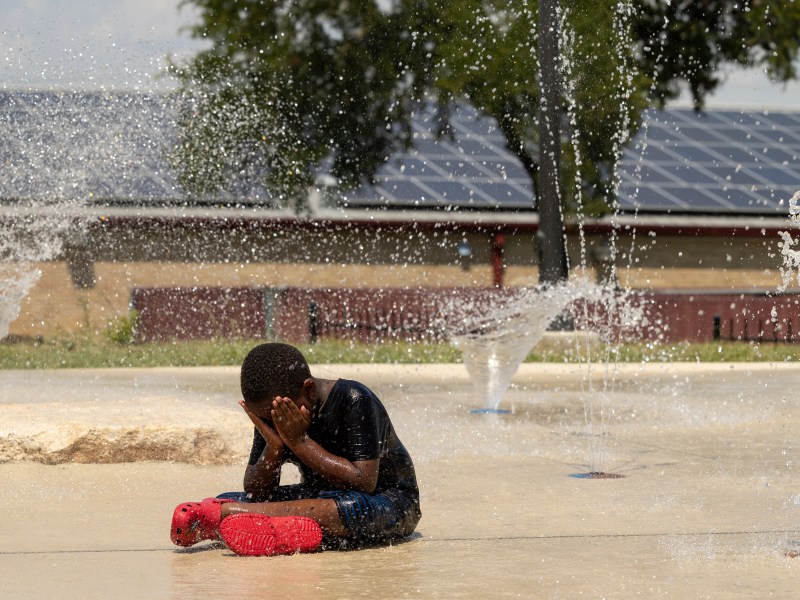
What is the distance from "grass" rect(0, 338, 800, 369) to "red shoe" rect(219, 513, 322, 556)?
403 inches

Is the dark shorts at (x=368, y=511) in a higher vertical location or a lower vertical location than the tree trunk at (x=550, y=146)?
lower

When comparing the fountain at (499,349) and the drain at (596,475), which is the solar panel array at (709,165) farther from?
the drain at (596,475)

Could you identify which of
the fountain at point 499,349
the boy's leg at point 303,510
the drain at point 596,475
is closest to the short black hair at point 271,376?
the boy's leg at point 303,510

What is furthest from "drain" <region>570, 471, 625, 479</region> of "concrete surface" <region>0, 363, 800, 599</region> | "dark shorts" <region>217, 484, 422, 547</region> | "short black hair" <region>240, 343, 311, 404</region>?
"short black hair" <region>240, 343, 311, 404</region>

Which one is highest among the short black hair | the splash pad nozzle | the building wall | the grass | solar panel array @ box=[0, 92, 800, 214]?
solar panel array @ box=[0, 92, 800, 214]

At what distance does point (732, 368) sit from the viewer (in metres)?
15.7

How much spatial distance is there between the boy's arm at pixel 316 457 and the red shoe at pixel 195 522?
397 millimetres

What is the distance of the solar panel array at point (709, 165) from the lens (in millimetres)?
25750

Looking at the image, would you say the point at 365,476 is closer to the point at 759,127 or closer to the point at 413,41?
the point at 413,41

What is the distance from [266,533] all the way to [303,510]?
0.16 m

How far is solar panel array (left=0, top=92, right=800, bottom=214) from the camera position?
2406 cm

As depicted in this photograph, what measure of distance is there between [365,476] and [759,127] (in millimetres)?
26810

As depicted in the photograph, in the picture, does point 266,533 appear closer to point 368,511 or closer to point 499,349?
point 368,511

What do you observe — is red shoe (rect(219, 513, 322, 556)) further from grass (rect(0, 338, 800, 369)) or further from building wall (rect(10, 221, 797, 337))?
building wall (rect(10, 221, 797, 337))
